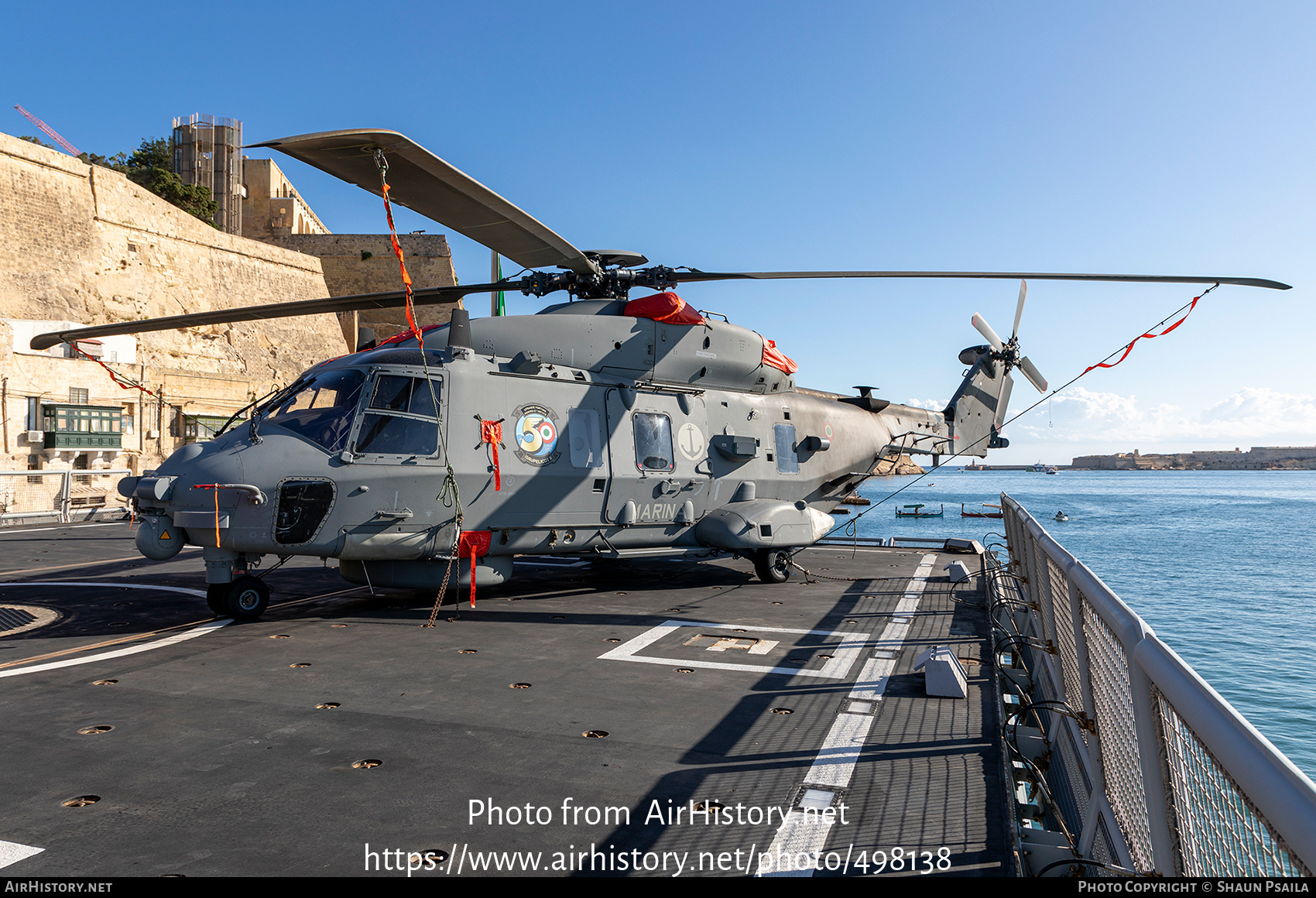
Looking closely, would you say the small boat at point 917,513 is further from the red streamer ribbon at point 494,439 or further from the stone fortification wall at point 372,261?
the red streamer ribbon at point 494,439

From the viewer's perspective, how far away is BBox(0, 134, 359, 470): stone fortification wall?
2872 cm

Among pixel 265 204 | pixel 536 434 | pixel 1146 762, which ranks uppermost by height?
pixel 265 204

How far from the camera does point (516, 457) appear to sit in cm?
946

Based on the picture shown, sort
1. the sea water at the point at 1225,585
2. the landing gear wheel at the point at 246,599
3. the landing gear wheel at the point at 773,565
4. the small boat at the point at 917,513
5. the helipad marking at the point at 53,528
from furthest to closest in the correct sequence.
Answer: the small boat at the point at 917,513 → the helipad marking at the point at 53,528 → the sea water at the point at 1225,585 → the landing gear wheel at the point at 773,565 → the landing gear wheel at the point at 246,599

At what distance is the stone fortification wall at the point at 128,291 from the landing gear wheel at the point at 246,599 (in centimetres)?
2526

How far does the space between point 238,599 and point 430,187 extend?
5062 millimetres

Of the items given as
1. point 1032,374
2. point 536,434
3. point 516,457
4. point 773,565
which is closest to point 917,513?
point 1032,374

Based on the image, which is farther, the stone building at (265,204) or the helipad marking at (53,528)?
the stone building at (265,204)

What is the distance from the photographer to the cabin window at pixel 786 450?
1255 cm

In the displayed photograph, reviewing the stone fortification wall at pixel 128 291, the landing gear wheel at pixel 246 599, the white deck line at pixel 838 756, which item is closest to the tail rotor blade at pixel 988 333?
the white deck line at pixel 838 756

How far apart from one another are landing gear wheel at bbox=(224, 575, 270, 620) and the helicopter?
2cm

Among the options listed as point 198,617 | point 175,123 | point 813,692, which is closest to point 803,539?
point 813,692

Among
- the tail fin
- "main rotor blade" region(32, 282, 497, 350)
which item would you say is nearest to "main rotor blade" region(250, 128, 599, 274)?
"main rotor blade" region(32, 282, 497, 350)

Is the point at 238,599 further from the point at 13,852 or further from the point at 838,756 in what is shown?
the point at 838,756
